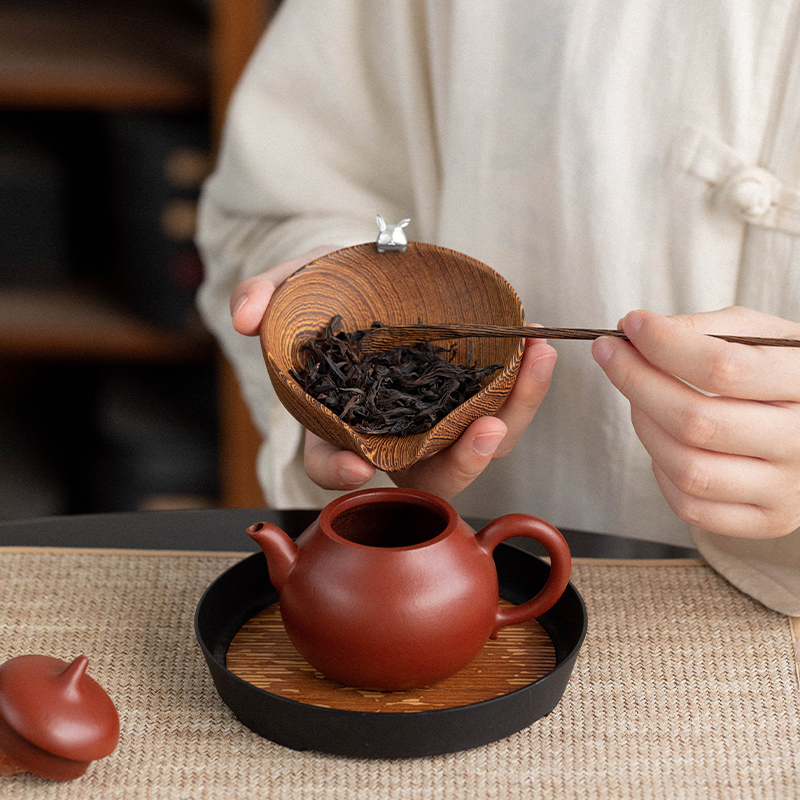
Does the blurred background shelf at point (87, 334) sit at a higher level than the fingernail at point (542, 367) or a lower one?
lower

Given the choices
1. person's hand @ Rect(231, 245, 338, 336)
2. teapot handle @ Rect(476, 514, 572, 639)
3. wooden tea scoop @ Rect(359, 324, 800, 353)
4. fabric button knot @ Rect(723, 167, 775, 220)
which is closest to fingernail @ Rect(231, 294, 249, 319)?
person's hand @ Rect(231, 245, 338, 336)

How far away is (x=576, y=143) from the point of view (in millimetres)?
1047

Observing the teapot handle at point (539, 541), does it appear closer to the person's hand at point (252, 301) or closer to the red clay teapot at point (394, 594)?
the red clay teapot at point (394, 594)

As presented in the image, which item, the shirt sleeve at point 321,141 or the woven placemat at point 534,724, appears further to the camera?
the shirt sleeve at point 321,141

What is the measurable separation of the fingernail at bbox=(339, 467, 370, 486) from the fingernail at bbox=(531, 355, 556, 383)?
0.20 metres

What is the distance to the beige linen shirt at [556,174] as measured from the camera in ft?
3.12

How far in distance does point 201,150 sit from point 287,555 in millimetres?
1416

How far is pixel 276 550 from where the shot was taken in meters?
0.65

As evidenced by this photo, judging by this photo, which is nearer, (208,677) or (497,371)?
(208,677)

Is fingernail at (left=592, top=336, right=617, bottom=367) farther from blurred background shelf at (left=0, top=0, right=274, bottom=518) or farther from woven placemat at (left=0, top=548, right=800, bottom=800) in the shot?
blurred background shelf at (left=0, top=0, right=274, bottom=518)

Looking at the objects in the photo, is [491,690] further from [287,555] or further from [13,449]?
[13,449]

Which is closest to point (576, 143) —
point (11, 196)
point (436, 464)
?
point (436, 464)

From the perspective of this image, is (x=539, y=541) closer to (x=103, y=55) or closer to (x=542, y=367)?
(x=542, y=367)

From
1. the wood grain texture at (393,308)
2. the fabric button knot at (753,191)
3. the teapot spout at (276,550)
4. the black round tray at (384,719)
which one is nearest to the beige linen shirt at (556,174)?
the fabric button knot at (753,191)
